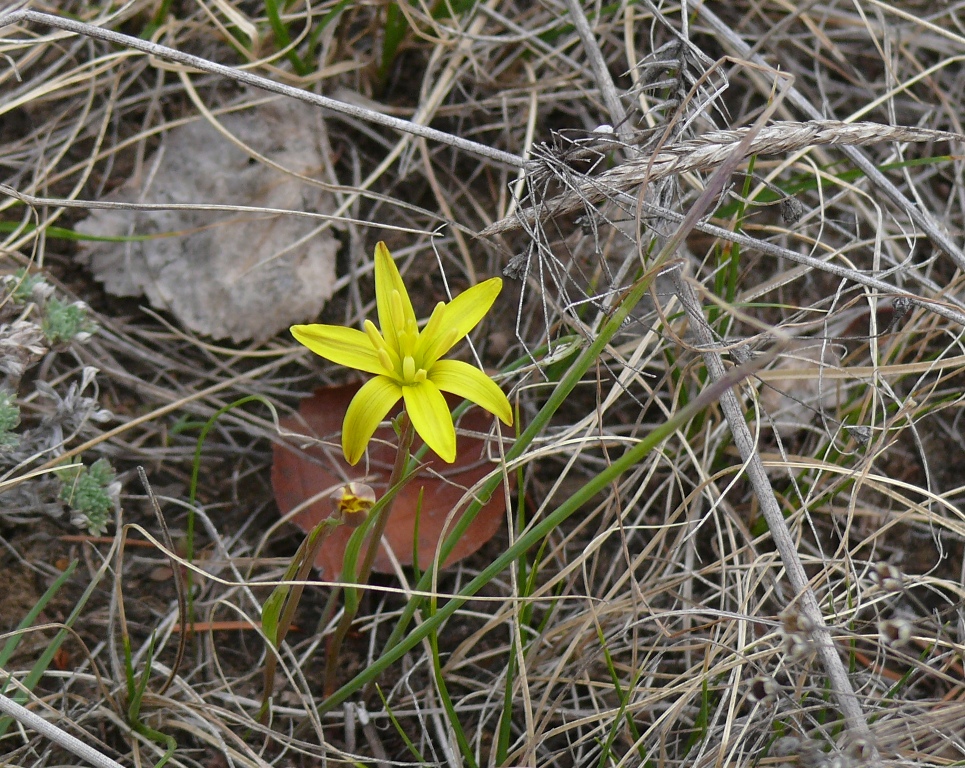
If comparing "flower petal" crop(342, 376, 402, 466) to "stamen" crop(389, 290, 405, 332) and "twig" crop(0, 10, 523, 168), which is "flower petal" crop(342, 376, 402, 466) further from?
"twig" crop(0, 10, 523, 168)

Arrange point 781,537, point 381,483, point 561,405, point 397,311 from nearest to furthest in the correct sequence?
point 397,311 → point 781,537 → point 381,483 → point 561,405

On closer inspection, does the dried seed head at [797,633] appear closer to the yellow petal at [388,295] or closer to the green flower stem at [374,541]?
the green flower stem at [374,541]

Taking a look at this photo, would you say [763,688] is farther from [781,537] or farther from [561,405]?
[561,405]

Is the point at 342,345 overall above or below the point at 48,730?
above

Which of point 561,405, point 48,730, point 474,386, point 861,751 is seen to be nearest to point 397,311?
point 474,386

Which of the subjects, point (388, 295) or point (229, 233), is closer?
point (388, 295)

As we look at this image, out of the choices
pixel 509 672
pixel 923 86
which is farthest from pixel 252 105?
pixel 923 86

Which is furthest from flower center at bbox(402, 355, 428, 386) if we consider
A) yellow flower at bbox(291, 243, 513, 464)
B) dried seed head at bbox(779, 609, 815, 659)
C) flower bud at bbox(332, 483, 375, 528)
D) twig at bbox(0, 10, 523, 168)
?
dried seed head at bbox(779, 609, 815, 659)
